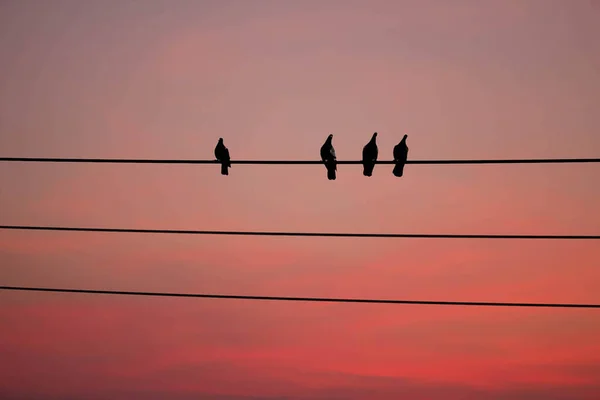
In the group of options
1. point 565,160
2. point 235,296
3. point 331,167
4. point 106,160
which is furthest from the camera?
point 331,167

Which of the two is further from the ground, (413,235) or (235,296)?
(413,235)

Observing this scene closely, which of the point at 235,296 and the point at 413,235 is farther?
the point at 235,296

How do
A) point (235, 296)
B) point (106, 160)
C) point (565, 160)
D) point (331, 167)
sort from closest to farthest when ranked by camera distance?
point (565, 160)
point (106, 160)
point (235, 296)
point (331, 167)

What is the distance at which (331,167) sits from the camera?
24.1 meters

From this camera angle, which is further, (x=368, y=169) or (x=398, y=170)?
(x=398, y=170)

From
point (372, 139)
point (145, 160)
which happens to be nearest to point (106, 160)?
point (145, 160)

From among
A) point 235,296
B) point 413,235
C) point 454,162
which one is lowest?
point 235,296

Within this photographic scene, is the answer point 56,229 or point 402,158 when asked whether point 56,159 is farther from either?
point 402,158

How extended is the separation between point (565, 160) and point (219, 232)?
6.04 m

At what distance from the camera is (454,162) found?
18.9 meters

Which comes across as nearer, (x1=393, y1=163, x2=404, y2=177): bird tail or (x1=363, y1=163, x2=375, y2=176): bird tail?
(x1=363, y1=163, x2=375, y2=176): bird tail

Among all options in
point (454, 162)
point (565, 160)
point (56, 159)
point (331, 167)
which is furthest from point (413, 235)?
point (56, 159)

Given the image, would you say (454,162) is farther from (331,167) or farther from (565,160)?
(331,167)

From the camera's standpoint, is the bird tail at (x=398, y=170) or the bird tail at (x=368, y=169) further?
the bird tail at (x=398, y=170)
